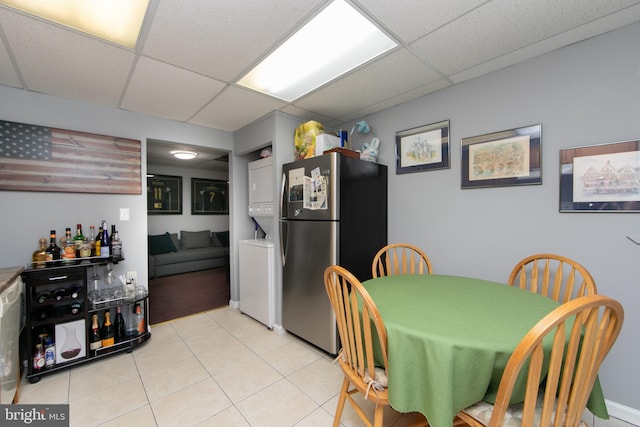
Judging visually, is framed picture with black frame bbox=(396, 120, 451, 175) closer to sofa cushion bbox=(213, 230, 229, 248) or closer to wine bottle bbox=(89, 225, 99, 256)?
wine bottle bbox=(89, 225, 99, 256)

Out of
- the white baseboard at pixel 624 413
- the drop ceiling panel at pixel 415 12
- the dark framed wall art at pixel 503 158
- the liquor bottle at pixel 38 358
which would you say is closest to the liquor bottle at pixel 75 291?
the liquor bottle at pixel 38 358

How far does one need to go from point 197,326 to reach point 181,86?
243 cm

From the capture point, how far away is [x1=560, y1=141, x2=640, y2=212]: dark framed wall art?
1.45 metres

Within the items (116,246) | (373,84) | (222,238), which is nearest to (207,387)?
(116,246)

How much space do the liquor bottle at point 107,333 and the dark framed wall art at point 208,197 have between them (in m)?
4.10

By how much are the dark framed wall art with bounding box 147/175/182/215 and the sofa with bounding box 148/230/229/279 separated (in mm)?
535

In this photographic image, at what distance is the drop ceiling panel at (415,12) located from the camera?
1.28m

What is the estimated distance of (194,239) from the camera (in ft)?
19.2

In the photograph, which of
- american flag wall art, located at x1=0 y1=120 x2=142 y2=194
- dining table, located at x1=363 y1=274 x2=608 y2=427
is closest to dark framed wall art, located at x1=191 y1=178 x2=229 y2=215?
american flag wall art, located at x1=0 y1=120 x2=142 y2=194

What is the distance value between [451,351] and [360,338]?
388 millimetres

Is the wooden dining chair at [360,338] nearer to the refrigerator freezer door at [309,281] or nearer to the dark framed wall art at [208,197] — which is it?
the refrigerator freezer door at [309,281]

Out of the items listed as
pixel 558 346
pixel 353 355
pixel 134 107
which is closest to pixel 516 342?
pixel 558 346

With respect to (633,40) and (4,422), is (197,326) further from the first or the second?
(633,40)

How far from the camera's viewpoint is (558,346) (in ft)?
2.56
